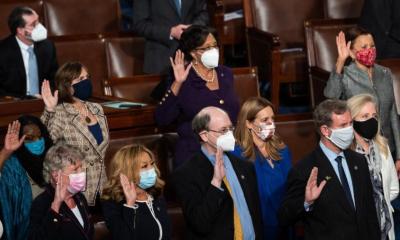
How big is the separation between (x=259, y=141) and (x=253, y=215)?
1.09 feet

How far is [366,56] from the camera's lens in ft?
13.0

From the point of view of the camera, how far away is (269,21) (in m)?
5.16

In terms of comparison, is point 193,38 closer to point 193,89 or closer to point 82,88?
point 193,89

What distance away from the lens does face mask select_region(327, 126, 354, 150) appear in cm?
330

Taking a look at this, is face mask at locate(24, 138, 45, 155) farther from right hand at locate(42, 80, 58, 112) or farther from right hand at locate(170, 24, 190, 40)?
right hand at locate(170, 24, 190, 40)

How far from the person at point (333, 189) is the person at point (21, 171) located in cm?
74

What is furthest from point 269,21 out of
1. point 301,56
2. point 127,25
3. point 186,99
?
point 186,99

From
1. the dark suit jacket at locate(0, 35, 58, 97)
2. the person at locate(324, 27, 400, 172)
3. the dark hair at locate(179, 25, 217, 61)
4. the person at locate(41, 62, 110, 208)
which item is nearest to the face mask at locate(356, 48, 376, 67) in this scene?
the person at locate(324, 27, 400, 172)

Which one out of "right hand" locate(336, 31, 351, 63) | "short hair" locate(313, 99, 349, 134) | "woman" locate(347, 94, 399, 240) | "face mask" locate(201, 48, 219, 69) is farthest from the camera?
"right hand" locate(336, 31, 351, 63)

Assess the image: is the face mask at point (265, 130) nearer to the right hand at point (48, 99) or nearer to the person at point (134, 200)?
the person at point (134, 200)

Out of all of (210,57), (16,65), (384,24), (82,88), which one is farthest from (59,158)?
(384,24)

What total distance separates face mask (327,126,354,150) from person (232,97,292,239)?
0.26m

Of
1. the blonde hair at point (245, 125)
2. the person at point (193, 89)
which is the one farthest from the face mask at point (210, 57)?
the blonde hair at point (245, 125)

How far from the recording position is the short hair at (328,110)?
334cm
